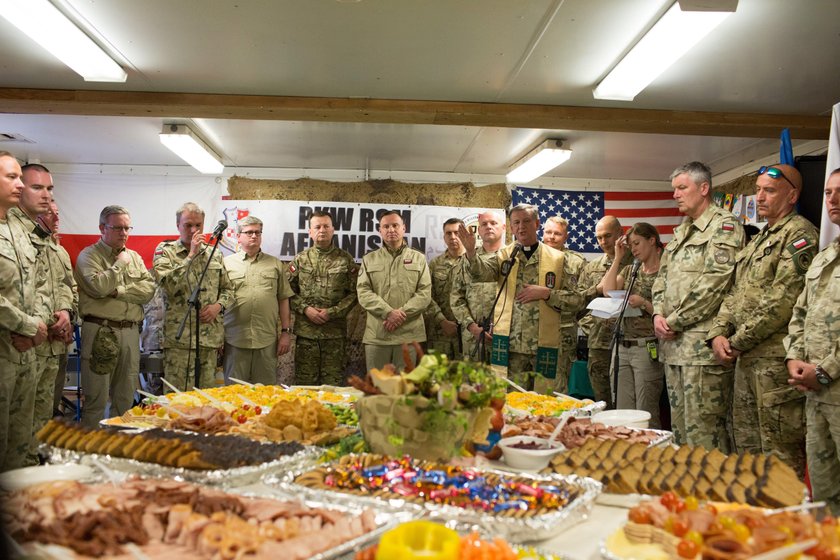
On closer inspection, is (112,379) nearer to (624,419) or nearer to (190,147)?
(190,147)

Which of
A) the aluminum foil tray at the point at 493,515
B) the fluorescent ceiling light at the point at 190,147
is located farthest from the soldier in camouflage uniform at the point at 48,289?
the aluminum foil tray at the point at 493,515

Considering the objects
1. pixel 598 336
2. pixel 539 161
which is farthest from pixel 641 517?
pixel 539 161

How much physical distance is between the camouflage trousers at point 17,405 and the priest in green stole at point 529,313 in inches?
130

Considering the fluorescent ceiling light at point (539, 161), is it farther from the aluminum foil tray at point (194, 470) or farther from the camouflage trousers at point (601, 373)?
the aluminum foil tray at point (194, 470)

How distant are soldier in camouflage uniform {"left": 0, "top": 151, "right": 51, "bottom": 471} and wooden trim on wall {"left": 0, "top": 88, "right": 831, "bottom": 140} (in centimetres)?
157

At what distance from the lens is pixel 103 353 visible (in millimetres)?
5316

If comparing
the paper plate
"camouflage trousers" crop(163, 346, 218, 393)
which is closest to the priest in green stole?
"camouflage trousers" crop(163, 346, 218, 393)

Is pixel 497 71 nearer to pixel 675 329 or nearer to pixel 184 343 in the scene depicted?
pixel 675 329

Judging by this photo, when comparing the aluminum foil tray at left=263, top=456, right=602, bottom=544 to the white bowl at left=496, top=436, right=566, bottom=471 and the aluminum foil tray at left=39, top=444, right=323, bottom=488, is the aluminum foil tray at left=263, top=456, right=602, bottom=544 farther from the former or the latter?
the white bowl at left=496, top=436, right=566, bottom=471

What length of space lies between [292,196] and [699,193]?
5063 mm

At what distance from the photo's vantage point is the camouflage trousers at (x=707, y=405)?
411 centimetres

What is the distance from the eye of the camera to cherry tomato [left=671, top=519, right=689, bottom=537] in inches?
56.9

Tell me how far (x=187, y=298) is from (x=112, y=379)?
36.9 inches

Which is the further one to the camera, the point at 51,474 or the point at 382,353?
the point at 382,353
